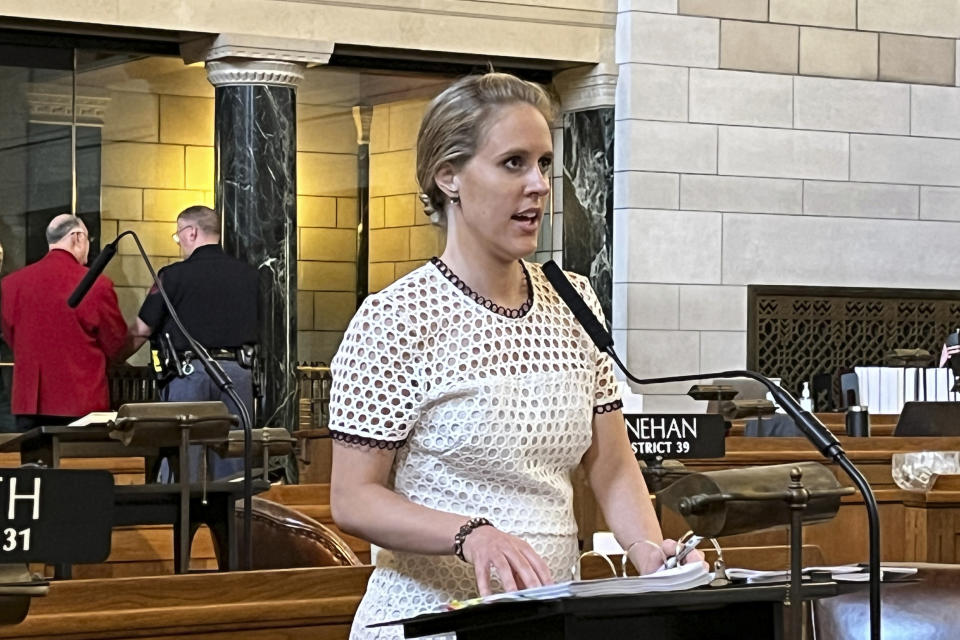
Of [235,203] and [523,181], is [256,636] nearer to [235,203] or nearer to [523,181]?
[523,181]

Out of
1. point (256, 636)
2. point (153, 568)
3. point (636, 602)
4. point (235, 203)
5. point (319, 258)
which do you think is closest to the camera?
point (636, 602)

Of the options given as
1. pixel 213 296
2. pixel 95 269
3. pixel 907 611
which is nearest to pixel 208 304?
pixel 213 296

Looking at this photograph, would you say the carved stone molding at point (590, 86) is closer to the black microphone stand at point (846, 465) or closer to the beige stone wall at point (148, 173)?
the beige stone wall at point (148, 173)

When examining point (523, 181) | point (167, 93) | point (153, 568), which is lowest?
point (153, 568)

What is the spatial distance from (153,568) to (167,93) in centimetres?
697

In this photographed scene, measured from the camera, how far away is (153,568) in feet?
16.3

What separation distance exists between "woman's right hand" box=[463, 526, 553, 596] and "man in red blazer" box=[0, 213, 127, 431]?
621cm

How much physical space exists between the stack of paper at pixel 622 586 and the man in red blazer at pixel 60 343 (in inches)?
250

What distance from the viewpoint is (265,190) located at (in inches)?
372

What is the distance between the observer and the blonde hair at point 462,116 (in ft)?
7.26

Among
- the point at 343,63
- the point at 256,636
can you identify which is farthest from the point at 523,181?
the point at 343,63

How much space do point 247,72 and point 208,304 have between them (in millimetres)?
1943

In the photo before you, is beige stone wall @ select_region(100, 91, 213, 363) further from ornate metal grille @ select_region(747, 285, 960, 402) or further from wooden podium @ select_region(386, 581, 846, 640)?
wooden podium @ select_region(386, 581, 846, 640)

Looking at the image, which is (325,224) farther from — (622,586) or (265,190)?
(622,586)
